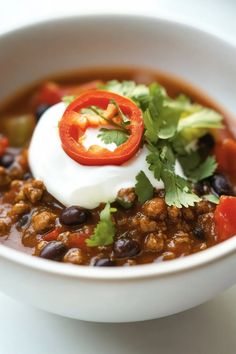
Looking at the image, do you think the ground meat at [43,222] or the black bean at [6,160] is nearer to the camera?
the ground meat at [43,222]

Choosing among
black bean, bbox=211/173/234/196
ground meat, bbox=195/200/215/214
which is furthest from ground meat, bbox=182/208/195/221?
black bean, bbox=211/173/234/196

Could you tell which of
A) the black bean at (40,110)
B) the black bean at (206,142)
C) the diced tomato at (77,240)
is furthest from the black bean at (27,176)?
the black bean at (206,142)

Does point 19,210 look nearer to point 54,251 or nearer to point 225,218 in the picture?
point 54,251

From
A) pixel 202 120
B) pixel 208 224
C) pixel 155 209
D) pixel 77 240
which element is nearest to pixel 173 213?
pixel 155 209

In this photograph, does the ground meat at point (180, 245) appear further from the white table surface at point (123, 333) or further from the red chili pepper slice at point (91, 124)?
the red chili pepper slice at point (91, 124)

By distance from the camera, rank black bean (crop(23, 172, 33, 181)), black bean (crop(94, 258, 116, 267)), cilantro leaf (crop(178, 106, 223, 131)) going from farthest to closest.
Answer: cilantro leaf (crop(178, 106, 223, 131)) < black bean (crop(23, 172, 33, 181)) < black bean (crop(94, 258, 116, 267))

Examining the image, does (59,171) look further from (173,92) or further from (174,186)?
(173,92)

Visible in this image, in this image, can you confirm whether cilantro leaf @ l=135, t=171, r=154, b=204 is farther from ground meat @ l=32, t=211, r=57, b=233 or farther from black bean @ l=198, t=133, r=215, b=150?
black bean @ l=198, t=133, r=215, b=150

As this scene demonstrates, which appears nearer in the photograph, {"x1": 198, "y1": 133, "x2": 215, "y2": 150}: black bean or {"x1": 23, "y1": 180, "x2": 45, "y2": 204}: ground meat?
{"x1": 23, "y1": 180, "x2": 45, "y2": 204}: ground meat
